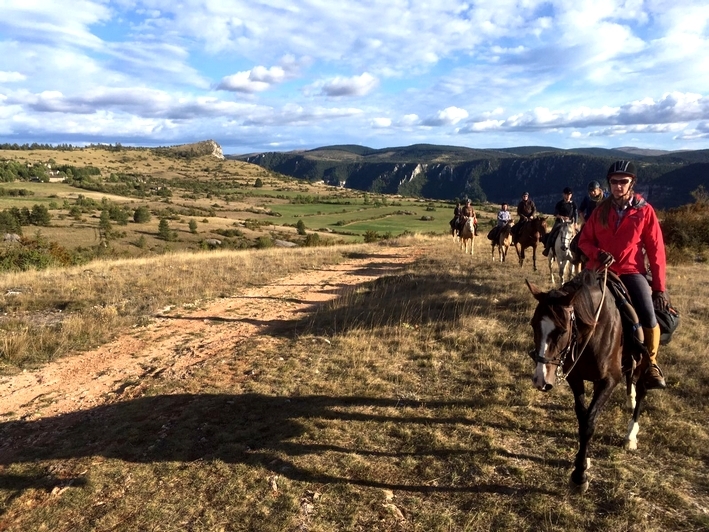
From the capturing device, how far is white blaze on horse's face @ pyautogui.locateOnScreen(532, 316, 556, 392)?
320cm

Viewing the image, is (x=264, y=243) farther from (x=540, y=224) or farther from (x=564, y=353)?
(x=564, y=353)

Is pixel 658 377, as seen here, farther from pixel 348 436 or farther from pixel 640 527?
pixel 348 436

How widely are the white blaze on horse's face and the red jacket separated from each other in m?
1.28

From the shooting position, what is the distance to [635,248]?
4.04m

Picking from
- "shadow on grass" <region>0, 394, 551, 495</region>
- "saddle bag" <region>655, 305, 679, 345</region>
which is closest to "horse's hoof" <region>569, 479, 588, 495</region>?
"shadow on grass" <region>0, 394, 551, 495</region>

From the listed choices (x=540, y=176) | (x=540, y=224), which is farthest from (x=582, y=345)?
(x=540, y=176)

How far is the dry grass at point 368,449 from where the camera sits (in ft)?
11.8

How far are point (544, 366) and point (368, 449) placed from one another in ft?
7.23

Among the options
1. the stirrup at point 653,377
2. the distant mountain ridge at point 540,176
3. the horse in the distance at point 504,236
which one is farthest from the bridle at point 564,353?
the distant mountain ridge at point 540,176

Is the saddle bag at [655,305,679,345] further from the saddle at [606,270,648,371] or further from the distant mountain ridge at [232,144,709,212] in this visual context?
the distant mountain ridge at [232,144,709,212]

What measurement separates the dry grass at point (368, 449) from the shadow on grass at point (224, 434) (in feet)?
Result: 0.08

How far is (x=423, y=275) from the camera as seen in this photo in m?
13.9

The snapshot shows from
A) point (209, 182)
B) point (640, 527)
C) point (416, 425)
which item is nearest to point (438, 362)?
point (416, 425)

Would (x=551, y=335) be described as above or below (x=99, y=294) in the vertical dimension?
above
